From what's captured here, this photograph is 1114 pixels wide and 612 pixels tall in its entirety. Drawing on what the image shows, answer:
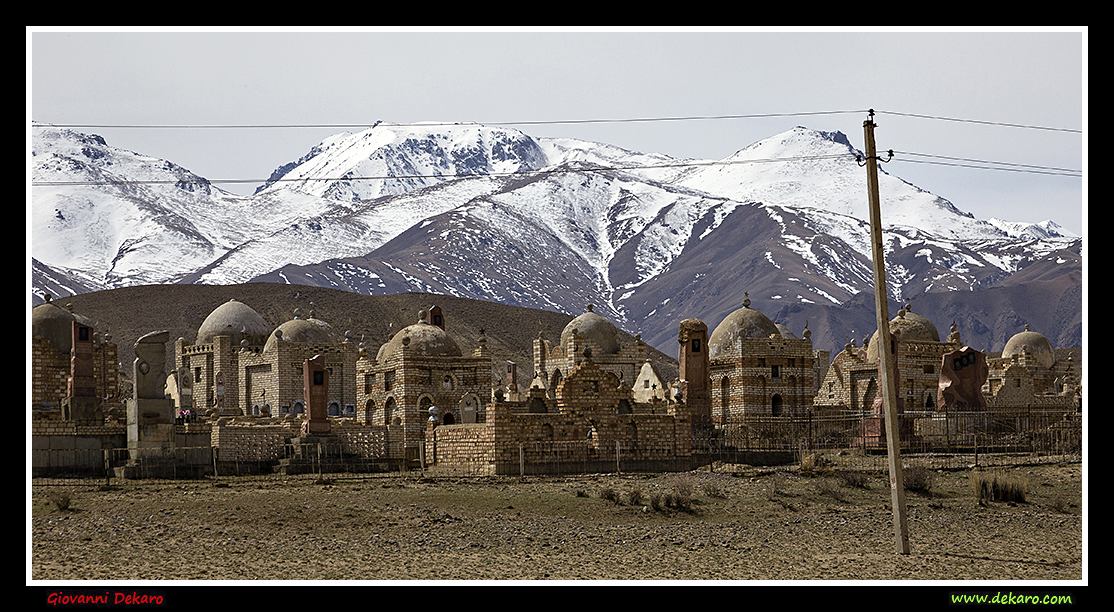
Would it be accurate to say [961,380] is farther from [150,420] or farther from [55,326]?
[55,326]

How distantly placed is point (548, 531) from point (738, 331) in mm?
30948

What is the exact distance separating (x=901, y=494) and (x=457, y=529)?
783 cm

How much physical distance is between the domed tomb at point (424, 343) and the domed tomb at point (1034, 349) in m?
35.9

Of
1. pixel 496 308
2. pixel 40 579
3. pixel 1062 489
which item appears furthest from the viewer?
pixel 496 308

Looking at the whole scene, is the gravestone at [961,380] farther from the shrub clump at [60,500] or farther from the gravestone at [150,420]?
the shrub clump at [60,500]

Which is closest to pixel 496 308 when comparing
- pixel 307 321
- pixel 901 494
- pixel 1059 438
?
pixel 307 321

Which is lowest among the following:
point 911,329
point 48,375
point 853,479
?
point 853,479

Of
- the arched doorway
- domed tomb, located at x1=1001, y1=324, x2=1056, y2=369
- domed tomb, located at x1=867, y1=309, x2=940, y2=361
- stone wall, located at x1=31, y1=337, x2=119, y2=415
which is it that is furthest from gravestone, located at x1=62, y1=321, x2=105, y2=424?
domed tomb, located at x1=1001, y1=324, x2=1056, y2=369

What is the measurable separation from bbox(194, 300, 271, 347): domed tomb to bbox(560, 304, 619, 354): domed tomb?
58.3 ft

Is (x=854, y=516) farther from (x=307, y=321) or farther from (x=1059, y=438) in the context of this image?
(x=307, y=321)

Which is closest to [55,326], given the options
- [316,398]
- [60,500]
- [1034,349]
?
[316,398]

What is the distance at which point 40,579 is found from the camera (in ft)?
60.6

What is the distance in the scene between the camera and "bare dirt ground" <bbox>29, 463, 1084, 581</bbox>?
1970 centimetres

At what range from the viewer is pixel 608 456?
33.7 m
